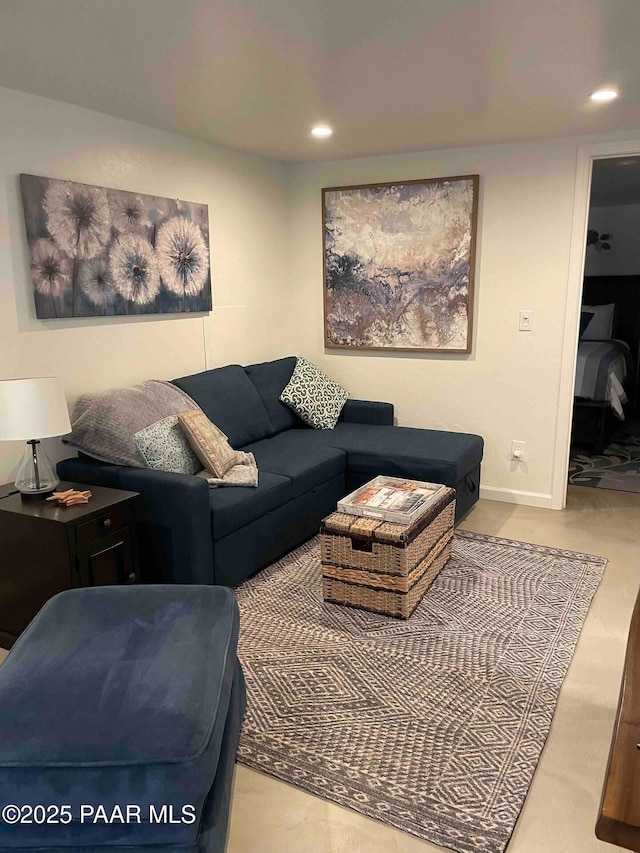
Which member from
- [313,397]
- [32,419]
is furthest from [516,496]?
[32,419]

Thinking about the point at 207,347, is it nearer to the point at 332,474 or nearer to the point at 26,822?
the point at 332,474

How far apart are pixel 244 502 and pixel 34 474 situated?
91cm

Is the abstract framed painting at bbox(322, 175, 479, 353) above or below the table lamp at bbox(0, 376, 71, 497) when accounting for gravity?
above

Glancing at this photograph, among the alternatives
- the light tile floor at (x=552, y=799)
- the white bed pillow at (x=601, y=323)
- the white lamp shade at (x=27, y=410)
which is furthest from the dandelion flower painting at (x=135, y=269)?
the white bed pillow at (x=601, y=323)

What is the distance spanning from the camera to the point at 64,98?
9.63ft

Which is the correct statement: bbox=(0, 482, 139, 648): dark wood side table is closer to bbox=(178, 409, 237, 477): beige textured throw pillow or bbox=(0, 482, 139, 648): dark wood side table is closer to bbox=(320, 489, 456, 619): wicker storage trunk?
bbox=(178, 409, 237, 477): beige textured throw pillow

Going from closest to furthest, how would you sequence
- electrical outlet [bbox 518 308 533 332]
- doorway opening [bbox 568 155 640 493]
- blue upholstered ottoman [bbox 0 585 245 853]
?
blue upholstered ottoman [bbox 0 585 245 853]
electrical outlet [bbox 518 308 533 332]
doorway opening [bbox 568 155 640 493]

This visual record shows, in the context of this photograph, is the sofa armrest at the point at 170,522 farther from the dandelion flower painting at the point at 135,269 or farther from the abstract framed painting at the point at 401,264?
the abstract framed painting at the point at 401,264

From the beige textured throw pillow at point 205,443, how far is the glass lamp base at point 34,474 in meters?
0.69

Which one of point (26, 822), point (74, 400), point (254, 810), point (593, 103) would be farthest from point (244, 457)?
point (593, 103)

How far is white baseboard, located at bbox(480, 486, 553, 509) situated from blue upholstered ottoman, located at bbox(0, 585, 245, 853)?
294 cm

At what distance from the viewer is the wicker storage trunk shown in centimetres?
273

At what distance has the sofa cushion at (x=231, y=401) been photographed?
12.1 ft

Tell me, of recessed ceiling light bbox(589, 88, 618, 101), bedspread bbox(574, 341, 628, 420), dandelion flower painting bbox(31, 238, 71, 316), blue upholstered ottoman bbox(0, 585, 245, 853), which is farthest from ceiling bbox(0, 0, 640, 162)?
bedspread bbox(574, 341, 628, 420)
